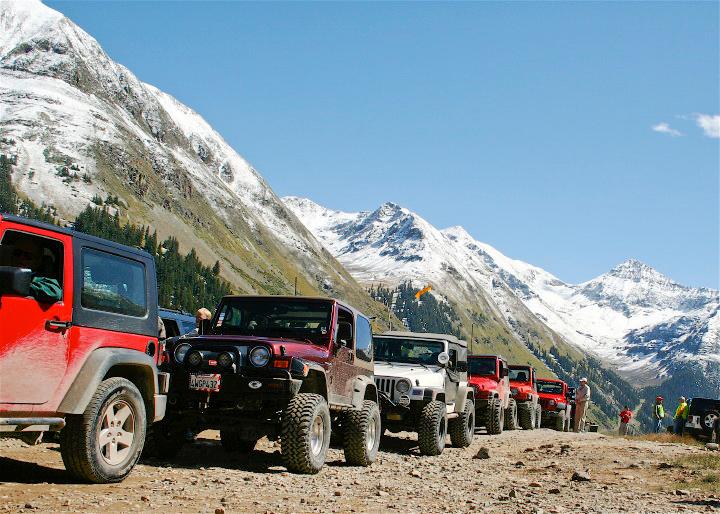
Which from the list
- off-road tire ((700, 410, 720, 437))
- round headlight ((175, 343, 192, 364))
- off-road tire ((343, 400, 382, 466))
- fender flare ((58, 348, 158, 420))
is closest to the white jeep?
off-road tire ((343, 400, 382, 466))

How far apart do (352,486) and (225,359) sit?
91.7 inches

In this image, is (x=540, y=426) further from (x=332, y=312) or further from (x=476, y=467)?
(x=332, y=312)

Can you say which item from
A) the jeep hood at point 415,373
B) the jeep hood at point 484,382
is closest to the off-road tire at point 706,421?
the jeep hood at point 484,382

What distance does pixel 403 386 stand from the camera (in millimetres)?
15836

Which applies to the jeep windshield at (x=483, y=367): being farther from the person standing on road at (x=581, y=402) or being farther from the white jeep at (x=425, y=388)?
the person standing on road at (x=581, y=402)

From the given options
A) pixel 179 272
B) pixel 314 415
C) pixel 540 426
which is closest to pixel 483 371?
pixel 540 426

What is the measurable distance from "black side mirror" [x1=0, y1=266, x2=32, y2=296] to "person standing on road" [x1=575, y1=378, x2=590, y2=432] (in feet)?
88.7

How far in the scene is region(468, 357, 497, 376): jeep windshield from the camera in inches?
968

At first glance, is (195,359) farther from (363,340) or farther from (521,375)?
(521,375)

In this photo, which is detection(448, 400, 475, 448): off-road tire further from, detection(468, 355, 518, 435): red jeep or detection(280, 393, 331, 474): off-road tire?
detection(280, 393, 331, 474): off-road tire

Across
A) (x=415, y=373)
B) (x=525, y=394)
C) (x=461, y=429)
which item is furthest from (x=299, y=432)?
(x=525, y=394)

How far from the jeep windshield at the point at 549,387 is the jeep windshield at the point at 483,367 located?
1140cm

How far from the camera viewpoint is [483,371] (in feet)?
80.9

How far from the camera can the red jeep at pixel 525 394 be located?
2902cm
